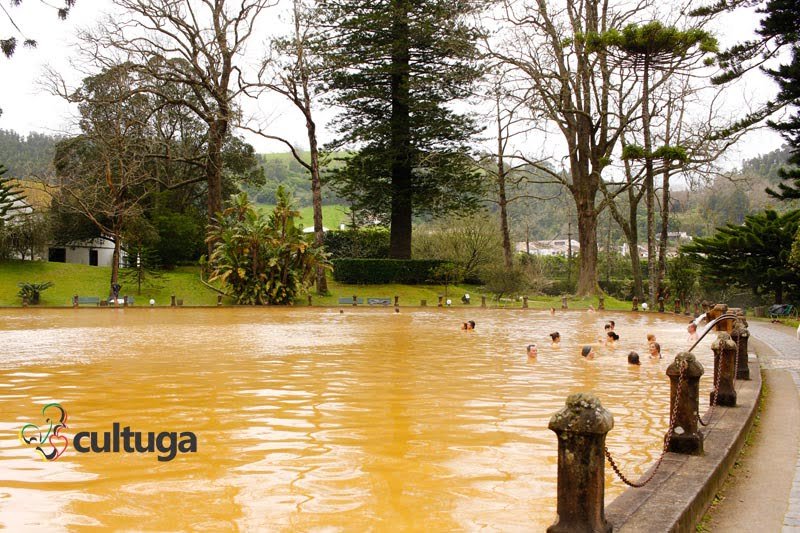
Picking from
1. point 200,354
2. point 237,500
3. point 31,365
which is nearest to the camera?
point 237,500

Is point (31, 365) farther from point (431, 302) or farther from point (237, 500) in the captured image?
point (431, 302)

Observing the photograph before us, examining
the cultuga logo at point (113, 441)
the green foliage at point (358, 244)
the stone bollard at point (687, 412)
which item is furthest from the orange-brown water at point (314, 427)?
the green foliage at point (358, 244)

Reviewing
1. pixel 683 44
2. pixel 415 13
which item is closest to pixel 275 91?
pixel 415 13

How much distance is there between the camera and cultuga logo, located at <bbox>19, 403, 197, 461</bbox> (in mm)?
6121

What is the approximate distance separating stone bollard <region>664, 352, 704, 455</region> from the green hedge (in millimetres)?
33053

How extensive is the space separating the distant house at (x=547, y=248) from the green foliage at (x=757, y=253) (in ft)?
94.0

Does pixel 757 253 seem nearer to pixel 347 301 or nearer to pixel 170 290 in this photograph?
pixel 347 301

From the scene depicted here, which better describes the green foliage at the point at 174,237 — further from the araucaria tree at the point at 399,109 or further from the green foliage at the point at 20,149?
the green foliage at the point at 20,149

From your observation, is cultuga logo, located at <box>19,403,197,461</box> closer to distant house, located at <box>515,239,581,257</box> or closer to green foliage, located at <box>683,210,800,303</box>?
green foliage, located at <box>683,210,800,303</box>

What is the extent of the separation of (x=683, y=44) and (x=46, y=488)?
24.4 meters

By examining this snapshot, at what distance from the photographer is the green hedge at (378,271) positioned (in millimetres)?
38469

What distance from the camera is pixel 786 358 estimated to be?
12.9m

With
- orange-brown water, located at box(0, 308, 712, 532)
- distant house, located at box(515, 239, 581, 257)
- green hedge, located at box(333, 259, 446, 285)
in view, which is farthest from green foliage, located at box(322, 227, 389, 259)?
orange-brown water, located at box(0, 308, 712, 532)

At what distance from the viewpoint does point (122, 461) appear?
5.85 metres
